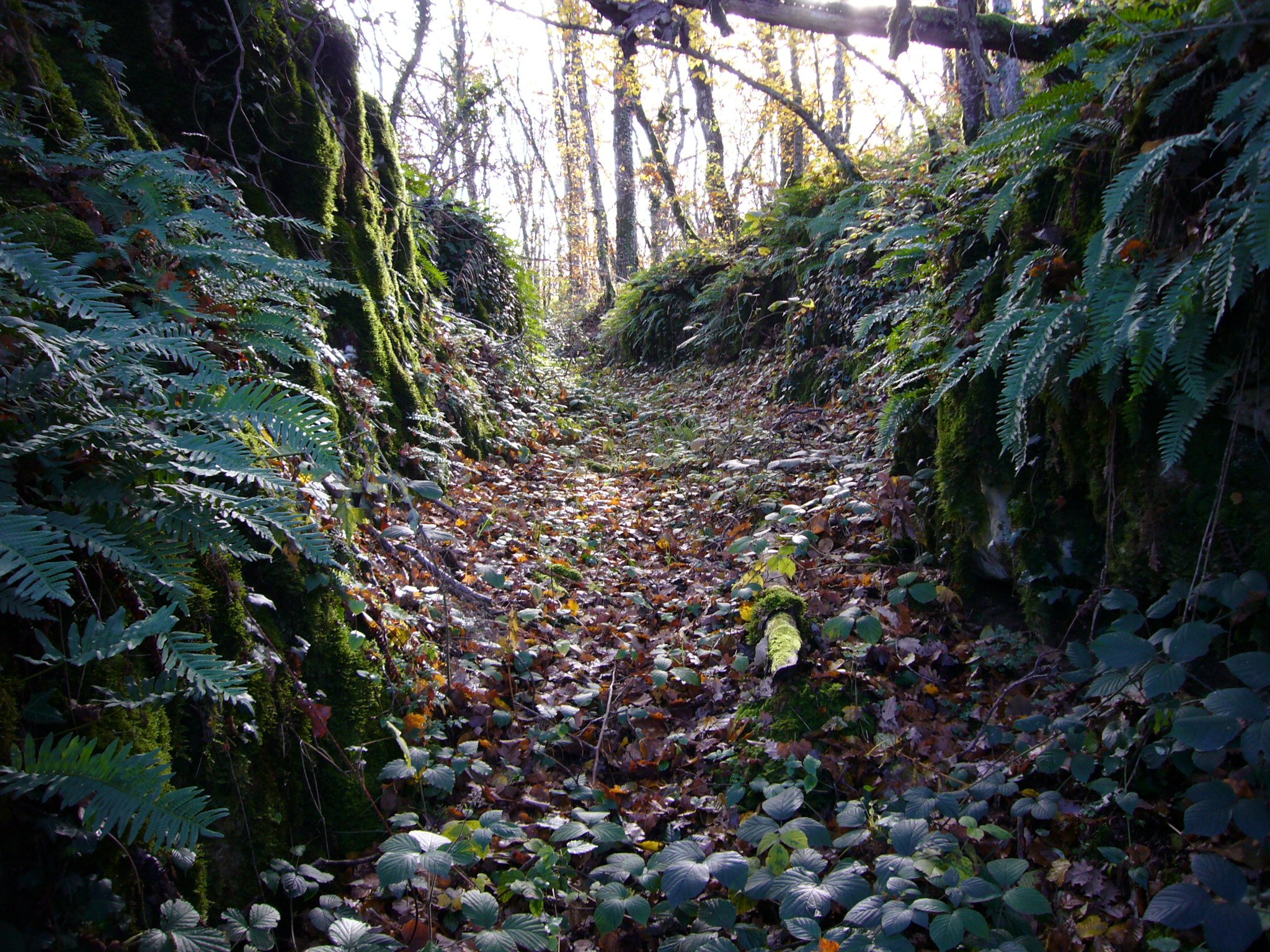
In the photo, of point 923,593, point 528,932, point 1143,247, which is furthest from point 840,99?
point 528,932

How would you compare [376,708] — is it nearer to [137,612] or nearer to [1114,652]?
[137,612]

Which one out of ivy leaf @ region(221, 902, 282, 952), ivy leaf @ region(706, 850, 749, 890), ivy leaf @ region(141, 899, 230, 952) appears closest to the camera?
ivy leaf @ region(141, 899, 230, 952)

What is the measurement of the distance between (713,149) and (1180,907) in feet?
52.3

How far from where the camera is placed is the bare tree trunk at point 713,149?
13047 millimetres

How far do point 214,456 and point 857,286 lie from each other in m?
6.23

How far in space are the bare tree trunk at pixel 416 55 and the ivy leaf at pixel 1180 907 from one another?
1006 centimetres

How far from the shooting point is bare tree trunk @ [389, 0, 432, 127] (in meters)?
9.05

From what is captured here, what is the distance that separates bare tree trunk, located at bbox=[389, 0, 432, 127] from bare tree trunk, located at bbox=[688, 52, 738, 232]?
489 cm

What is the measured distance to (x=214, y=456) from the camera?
181cm

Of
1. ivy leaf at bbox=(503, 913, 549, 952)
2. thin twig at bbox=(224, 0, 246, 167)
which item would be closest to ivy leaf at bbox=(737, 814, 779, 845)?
ivy leaf at bbox=(503, 913, 549, 952)

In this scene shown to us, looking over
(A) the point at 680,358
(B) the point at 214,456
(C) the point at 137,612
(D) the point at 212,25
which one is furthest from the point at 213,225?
(A) the point at 680,358

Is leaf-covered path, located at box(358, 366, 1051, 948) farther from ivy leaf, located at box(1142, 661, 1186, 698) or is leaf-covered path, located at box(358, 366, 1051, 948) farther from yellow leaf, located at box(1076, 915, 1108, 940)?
ivy leaf, located at box(1142, 661, 1186, 698)

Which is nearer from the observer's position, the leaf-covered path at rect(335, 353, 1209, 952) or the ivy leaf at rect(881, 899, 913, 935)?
the ivy leaf at rect(881, 899, 913, 935)

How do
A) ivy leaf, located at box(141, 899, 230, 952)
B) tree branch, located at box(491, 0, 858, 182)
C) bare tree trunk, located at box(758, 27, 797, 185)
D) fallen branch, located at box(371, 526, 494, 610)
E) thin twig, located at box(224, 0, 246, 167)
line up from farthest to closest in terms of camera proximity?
bare tree trunk, located at box(758, 27, 797, 185), tree branch, located at box(491, 0, 858, 182), thin twig, located at box(224, 0, 246, 167), fallen branch, located at box(371, 526, 494, 610), ivy leaf, located at box(141, 899, 230, 952)
